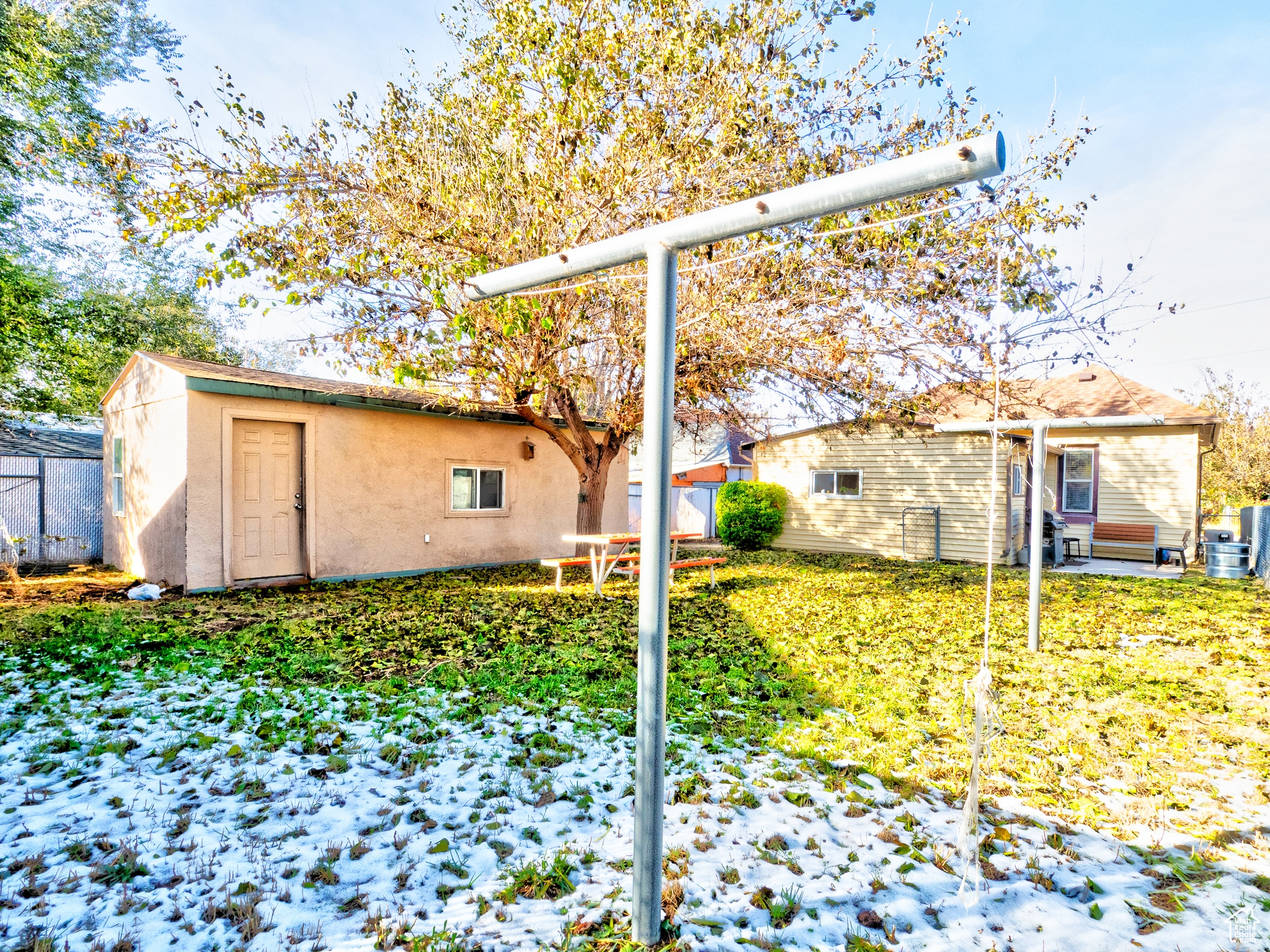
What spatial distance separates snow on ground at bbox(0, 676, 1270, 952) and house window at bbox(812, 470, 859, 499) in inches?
471

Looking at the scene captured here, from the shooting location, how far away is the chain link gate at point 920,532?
43.5 feet

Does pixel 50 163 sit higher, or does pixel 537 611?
pixel 50 163

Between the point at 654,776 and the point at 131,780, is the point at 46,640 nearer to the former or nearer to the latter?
the point at 131,780

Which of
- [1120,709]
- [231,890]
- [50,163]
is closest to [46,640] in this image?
[231,890]

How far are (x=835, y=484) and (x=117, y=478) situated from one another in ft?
46.2

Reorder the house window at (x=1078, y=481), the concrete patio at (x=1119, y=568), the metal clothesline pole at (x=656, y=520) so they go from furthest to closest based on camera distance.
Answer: the house window at (x=1078, y=481), the concrete patio at (x=1119, y=568), the metal clothesline pole at (x=656, y=520)

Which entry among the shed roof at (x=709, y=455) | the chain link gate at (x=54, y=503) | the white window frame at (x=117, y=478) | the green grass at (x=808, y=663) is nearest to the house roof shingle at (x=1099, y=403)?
the green grass at (x=808, y=663)

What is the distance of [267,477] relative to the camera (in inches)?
345

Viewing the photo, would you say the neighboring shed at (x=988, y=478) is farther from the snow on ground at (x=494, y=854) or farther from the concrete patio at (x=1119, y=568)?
the snow on ground at (x=494, y=854)

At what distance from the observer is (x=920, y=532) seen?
44.5 ft

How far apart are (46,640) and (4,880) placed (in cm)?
451

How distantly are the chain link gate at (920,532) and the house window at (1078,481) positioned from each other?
3889 millimetres

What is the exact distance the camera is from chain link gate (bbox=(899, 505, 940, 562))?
43.5 feet

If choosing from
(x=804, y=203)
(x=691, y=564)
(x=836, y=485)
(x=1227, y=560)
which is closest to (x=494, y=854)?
(x=804, y=203)
